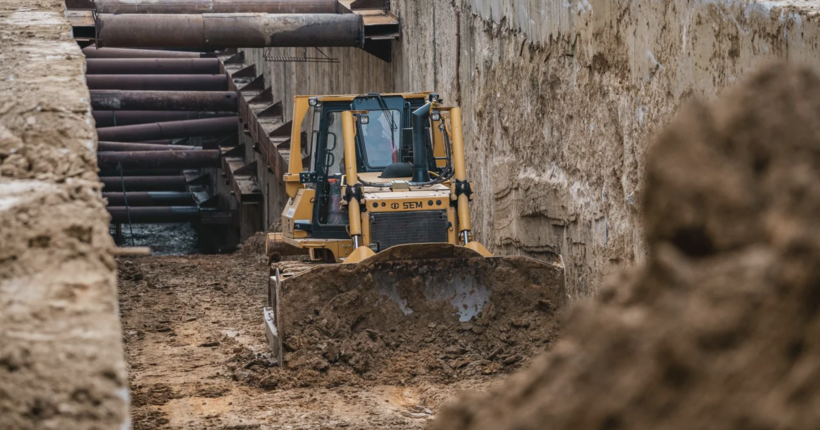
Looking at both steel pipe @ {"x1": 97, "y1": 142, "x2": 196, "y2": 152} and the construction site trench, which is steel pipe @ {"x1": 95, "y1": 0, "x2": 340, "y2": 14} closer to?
the construction site trench

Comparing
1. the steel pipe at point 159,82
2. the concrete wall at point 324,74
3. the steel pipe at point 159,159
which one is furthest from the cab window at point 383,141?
the steel pipe at point 159,82

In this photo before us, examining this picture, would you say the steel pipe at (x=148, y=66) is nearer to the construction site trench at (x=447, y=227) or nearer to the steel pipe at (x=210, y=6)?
the construction site trench at (x=447, y=227)

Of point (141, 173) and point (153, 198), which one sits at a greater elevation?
point (141, 173)

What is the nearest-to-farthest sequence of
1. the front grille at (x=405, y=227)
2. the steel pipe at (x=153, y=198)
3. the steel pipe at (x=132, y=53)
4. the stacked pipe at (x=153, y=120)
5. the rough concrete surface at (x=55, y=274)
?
the rough concrete surface at (x=55, y=274), the front grille at (x=405, y=227), the stacked pipe at (x=153, y=120), the steel pipe at (x=153, y=198), the steel pipe at (x=132, y=53)

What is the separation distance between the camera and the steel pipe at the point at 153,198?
2211 centimetres

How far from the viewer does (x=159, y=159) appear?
2116 cm

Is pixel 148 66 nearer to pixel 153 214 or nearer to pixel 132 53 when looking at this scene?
pixel 132 53

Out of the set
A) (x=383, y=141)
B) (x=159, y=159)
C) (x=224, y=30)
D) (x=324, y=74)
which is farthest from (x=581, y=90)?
(x=159, y=159)

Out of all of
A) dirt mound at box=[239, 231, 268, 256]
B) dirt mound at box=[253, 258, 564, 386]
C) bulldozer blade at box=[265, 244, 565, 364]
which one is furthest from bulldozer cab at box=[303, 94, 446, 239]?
dirt mound at box=[239, 231, 268, 256]

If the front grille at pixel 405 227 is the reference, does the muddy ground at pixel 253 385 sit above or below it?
below

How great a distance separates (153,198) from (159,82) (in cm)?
251

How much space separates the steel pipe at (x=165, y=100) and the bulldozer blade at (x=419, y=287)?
1287 centimetres

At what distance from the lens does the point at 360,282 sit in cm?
805

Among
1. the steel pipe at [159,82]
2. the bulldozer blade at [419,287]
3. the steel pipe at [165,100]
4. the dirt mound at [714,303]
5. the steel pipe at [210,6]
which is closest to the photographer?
the dirt mound at [714,303]
